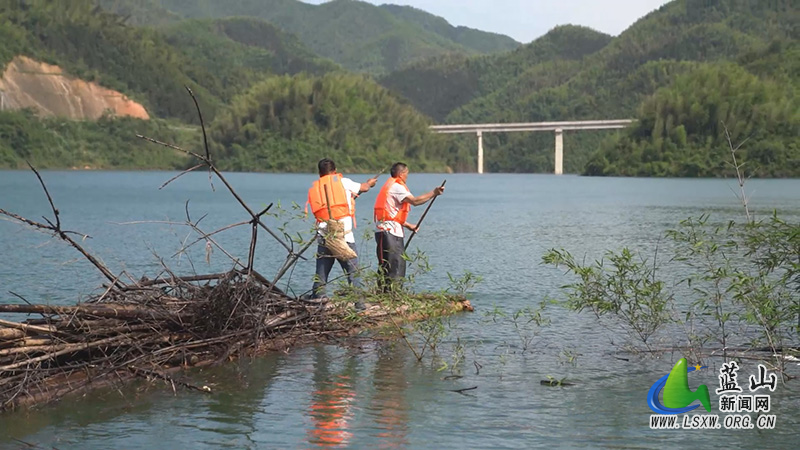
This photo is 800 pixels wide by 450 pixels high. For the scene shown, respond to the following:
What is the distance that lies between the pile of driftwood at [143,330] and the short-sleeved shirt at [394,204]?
4.15 ft

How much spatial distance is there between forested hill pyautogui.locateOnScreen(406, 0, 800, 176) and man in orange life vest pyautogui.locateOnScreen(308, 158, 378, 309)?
76.1 metres

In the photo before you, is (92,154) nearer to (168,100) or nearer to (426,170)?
(168,100)

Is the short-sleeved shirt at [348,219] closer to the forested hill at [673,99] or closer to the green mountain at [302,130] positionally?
the forested hill at [673,99]

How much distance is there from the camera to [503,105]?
190 meters

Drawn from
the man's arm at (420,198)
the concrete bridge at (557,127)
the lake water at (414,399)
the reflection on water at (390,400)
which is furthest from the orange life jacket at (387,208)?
the concrete bridge at (557,127)

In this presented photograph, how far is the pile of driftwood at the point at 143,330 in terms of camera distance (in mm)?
8523

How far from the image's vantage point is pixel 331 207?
11.6m

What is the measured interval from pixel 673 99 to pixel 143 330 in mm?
90568

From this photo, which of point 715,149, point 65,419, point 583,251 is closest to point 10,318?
point 65,419

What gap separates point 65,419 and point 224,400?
1343 millimetres

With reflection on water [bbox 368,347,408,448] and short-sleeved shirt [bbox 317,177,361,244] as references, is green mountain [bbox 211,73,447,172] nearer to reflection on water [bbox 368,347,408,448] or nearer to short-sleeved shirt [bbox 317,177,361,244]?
short-sleeved shirt [bbox 317,177,361,244]

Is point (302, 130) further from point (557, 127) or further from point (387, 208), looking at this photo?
point (387, 208)

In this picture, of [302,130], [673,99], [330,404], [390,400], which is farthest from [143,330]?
[302,130]

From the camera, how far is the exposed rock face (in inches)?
4279
